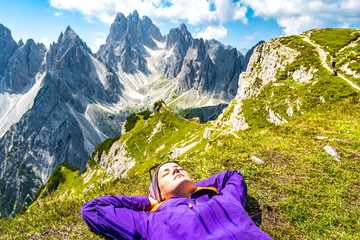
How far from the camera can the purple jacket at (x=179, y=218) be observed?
4184 mm

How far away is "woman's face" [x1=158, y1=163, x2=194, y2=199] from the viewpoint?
5734 millimetres

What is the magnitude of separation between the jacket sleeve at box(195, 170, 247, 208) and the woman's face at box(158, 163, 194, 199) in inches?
38.8

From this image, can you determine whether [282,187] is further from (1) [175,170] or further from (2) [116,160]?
(2) [116,160]

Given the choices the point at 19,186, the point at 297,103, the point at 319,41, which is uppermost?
the point at 319,41

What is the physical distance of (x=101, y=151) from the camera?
95.3 m

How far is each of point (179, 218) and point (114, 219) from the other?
178 centimetres

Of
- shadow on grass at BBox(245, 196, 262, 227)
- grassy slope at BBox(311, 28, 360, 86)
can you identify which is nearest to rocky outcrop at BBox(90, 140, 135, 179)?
grassy slope at BBox(311, 28, 360, 86)

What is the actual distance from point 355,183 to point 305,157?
201 cm

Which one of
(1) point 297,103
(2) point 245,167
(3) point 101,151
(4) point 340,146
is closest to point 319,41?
(1) point 297,103

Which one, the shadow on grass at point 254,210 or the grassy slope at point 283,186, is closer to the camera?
the grassy slope at point 283,186

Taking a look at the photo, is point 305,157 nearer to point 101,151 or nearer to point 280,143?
point 280,143

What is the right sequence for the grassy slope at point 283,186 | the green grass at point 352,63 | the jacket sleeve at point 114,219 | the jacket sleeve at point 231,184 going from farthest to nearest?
the green grass at point 352,63 → the jacket sleeve at point 231,184 → the grassy slope at point 283,186 → the jacket sleeve at point 114,219

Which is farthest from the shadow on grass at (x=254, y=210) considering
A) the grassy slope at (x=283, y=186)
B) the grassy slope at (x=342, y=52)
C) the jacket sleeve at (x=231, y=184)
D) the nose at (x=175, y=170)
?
the grassy slope at (x=342, y=52)

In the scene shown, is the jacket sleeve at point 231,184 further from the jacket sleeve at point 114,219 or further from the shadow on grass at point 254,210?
the jacket sleeve at point 114,219
